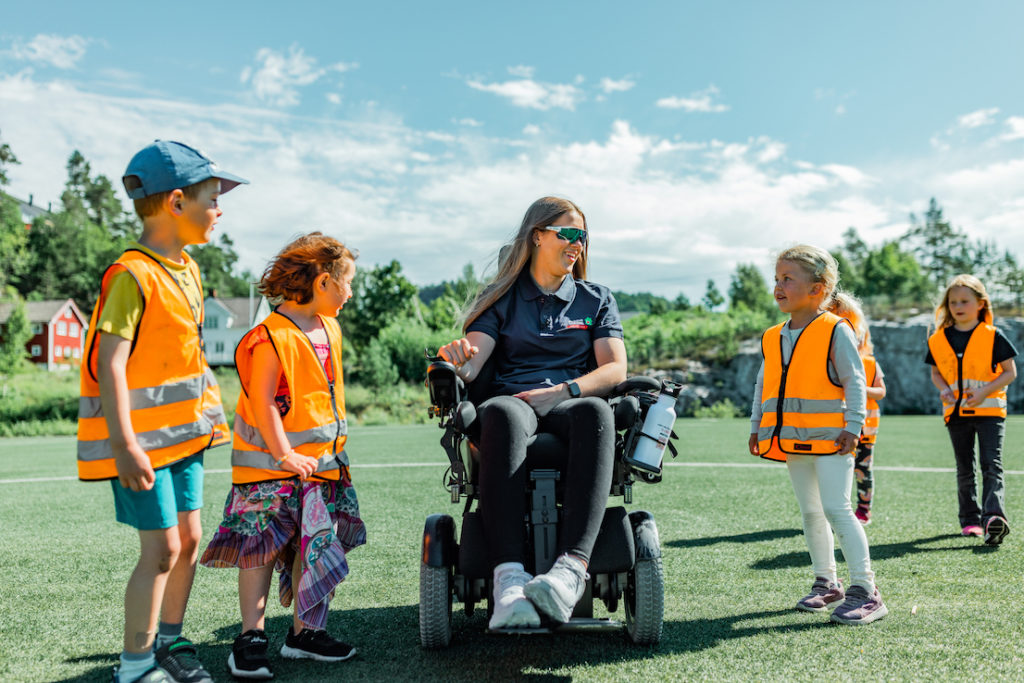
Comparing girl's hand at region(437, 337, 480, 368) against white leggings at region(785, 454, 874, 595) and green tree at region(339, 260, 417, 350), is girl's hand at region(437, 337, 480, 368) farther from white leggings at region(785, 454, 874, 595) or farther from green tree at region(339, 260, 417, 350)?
green tree at region(339, 260, 417, 350)

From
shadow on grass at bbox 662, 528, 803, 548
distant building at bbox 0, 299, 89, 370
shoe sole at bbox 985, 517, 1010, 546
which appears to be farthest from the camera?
distant building at bbox 0, 299, 89, 370

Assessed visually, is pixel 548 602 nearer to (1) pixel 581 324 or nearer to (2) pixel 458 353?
(2) pixel 458 353

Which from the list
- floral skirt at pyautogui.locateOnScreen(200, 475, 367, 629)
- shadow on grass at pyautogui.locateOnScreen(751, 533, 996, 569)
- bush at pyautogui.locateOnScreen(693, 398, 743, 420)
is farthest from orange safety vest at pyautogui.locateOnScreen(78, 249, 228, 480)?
bush at pyautogui.locateOnScreen(693, 398, 743, 420)

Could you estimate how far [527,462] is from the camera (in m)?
2.89

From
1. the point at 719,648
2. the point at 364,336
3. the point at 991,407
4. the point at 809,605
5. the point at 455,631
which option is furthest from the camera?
the point at 364,336

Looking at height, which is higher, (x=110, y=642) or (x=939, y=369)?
(x=939, y=369)

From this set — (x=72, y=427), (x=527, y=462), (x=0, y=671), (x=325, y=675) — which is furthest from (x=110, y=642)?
(x=72, y=427)

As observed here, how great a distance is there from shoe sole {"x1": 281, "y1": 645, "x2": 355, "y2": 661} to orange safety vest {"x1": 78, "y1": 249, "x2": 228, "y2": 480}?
906 mm

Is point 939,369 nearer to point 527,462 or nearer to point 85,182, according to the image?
point 527,462

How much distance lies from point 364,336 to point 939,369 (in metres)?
49.8

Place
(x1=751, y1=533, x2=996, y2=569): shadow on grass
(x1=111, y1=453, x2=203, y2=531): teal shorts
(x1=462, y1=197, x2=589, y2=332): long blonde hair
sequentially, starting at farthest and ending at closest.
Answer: (x1=751, y1=533, x2=996, y2=569): shadow on grass → (x1=462, y1=197, x2=589, y2=332): long blonde hair → (x1=111, y1=453, x2=203, y2=531): teal shorts

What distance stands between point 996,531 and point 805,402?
84.1 inches

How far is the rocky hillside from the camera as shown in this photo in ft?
89.7

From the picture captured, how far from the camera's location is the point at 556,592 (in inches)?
96.0
